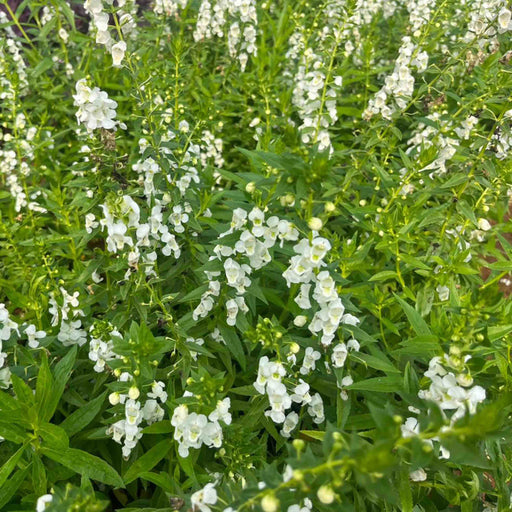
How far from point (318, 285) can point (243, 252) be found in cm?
51

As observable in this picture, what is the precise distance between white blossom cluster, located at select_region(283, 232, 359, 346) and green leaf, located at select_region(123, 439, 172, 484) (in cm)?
93

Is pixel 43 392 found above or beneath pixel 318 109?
beneath

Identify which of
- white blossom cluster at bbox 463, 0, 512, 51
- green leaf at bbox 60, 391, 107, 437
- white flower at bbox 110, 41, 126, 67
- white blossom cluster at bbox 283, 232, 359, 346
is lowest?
green leaf at bbox 60, 391, 107, 437

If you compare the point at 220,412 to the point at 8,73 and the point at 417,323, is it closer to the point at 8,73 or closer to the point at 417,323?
the point at 417,323

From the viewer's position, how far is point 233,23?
18.0 feet

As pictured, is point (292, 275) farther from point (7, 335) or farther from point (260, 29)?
point (260, 29)

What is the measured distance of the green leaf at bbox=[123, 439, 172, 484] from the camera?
265 cm

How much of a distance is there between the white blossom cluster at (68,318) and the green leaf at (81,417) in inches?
19.9

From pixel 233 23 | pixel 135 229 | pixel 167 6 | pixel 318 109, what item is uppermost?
pixel 167 6

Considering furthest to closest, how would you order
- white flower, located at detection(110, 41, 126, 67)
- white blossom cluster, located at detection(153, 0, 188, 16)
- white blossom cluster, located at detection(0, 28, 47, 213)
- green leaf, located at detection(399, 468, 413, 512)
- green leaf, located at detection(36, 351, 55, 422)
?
white blossom cluster, located at detection(153, 0, 188, 16) < white blossom cluster, located at detection(0, 28, 47, 213) < white flower, located at detection(110, 41, 126, 67) < green leaf, located at detection(36, 351, 55, 422) < green leaf, located at detection(399, 468, 413, 512)

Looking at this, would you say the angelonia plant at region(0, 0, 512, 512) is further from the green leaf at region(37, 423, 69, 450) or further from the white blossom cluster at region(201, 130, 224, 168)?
the white blossom cluster at region(201, 130, 224, 168)

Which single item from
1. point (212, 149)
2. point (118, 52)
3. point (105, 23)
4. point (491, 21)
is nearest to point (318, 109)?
point (212, 149)

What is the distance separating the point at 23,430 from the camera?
265 centimetres

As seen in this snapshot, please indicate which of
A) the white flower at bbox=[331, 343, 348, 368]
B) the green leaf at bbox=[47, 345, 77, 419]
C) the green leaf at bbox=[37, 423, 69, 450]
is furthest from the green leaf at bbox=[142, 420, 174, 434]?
the white flower at bbox=[331, 343, 348, 368]
